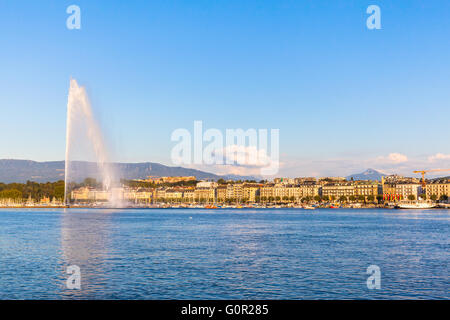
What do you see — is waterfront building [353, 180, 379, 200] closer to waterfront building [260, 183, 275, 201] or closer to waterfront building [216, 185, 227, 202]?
waterfront building [260, 183, 275, 201]

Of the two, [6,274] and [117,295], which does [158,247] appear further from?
[117,295]

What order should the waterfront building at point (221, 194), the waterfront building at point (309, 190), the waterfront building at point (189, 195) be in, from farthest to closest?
1. the waterfront building at point (189, 195)
2. the waterfront building at point (221, 194)
3. the waterfront building at point (309, 190)

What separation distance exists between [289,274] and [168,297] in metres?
5.02

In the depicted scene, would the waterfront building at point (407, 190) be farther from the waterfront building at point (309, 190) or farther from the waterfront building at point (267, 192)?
the waterfront building at point (267, 192)

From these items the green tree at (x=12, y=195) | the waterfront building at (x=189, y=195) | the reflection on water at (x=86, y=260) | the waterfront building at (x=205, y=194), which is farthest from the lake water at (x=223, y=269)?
the waterfront building at (x=189, y=195)

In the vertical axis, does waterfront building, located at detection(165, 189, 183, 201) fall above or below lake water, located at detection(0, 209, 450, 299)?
above

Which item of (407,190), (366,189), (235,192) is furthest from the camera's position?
(235,192)

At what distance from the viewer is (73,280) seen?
50.4 feet

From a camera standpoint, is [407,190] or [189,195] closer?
[407,190]

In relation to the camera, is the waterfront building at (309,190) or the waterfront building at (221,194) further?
the waterfront building at (221,194)

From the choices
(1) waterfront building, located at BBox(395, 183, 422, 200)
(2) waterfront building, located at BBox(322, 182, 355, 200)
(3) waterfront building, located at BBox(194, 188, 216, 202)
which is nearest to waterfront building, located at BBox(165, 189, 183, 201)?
(3) waterfront building, located at BBox(194, 188, 216, 202)

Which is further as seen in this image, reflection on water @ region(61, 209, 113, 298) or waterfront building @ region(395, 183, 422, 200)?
waterfront building @ region(395, 183, 422, 200)

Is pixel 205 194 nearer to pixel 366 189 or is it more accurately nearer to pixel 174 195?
pixel 174 195

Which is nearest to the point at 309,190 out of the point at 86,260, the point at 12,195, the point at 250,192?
the point at 250,192
